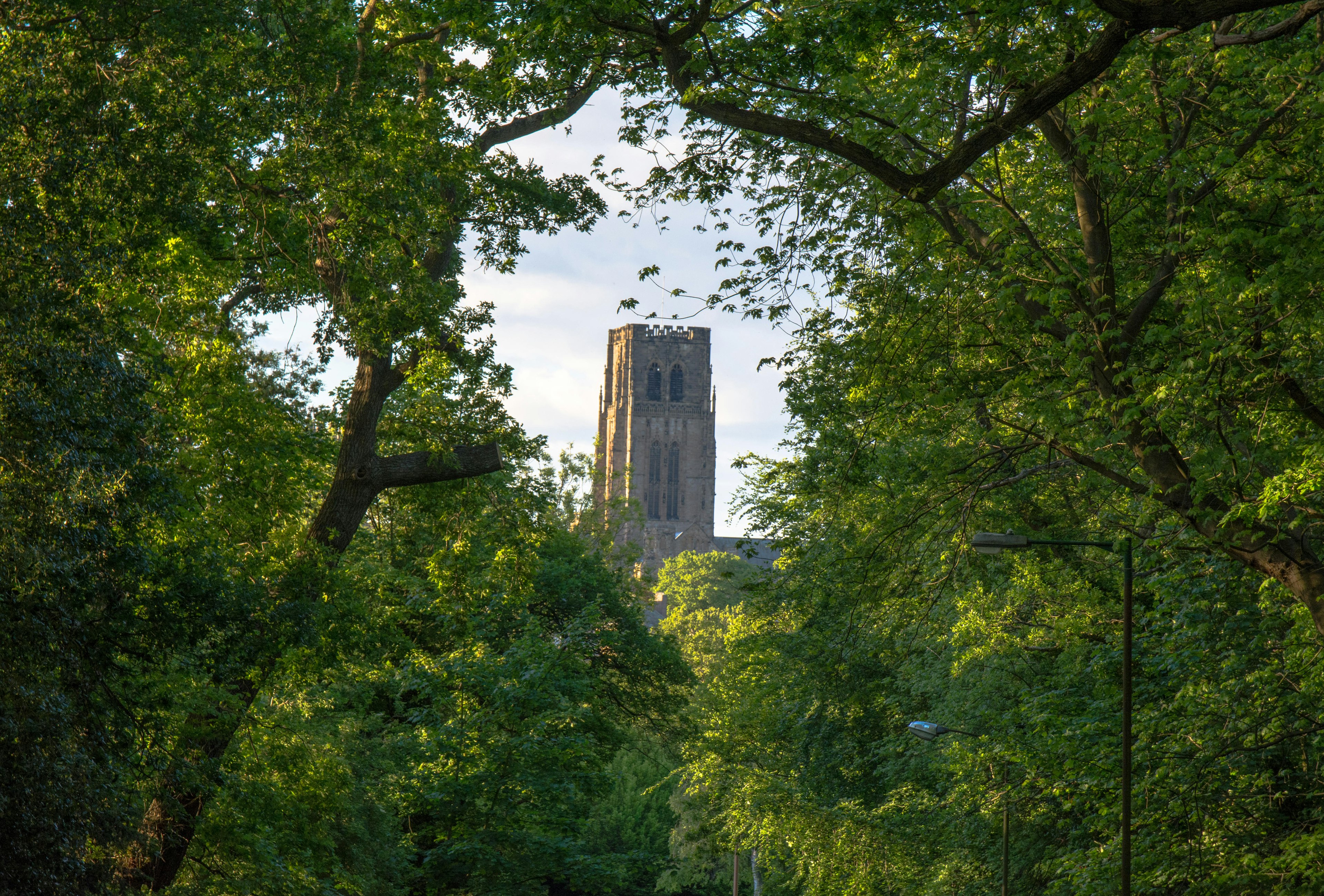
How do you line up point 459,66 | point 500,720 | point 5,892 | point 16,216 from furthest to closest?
point 500,720, point 459,66, point 16,216, point 5,892

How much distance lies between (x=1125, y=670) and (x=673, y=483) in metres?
92.6

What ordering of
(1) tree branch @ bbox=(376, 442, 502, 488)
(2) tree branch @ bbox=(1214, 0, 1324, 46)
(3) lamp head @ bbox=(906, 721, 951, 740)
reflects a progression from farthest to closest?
(3) lamp head @ bbox=(906, 721, 951, 740) < (1) tree branch @ bbox=(376, 442, 502, 488) < (2) tree branch @ bbox=(1214, 0, 1324, 46)

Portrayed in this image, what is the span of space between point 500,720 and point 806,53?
44.8 ft

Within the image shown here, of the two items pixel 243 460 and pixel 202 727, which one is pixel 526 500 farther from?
pixel 202 727

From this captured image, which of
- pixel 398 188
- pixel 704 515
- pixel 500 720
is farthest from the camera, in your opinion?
pixel 704 515

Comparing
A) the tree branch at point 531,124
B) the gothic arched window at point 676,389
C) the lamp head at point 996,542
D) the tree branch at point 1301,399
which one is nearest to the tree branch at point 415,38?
the tree branch at point 531,124

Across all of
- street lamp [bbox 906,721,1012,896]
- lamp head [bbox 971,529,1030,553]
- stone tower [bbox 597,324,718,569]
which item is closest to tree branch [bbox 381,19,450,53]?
lamp head [bbox 971,529,1030,553]

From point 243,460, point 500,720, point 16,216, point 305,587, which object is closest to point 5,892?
point 16,216

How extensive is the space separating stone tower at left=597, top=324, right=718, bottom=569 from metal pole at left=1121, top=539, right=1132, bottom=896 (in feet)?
295

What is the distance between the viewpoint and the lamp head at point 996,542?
40.4ft

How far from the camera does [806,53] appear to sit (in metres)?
8.91

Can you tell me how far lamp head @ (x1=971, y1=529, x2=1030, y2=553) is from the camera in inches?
485

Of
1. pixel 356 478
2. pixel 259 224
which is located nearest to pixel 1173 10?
pixel 259 224

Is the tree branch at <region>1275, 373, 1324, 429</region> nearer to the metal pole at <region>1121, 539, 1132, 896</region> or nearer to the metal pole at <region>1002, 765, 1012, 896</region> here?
the metal pole at <region>1121, 539, 1132, 896</region>
